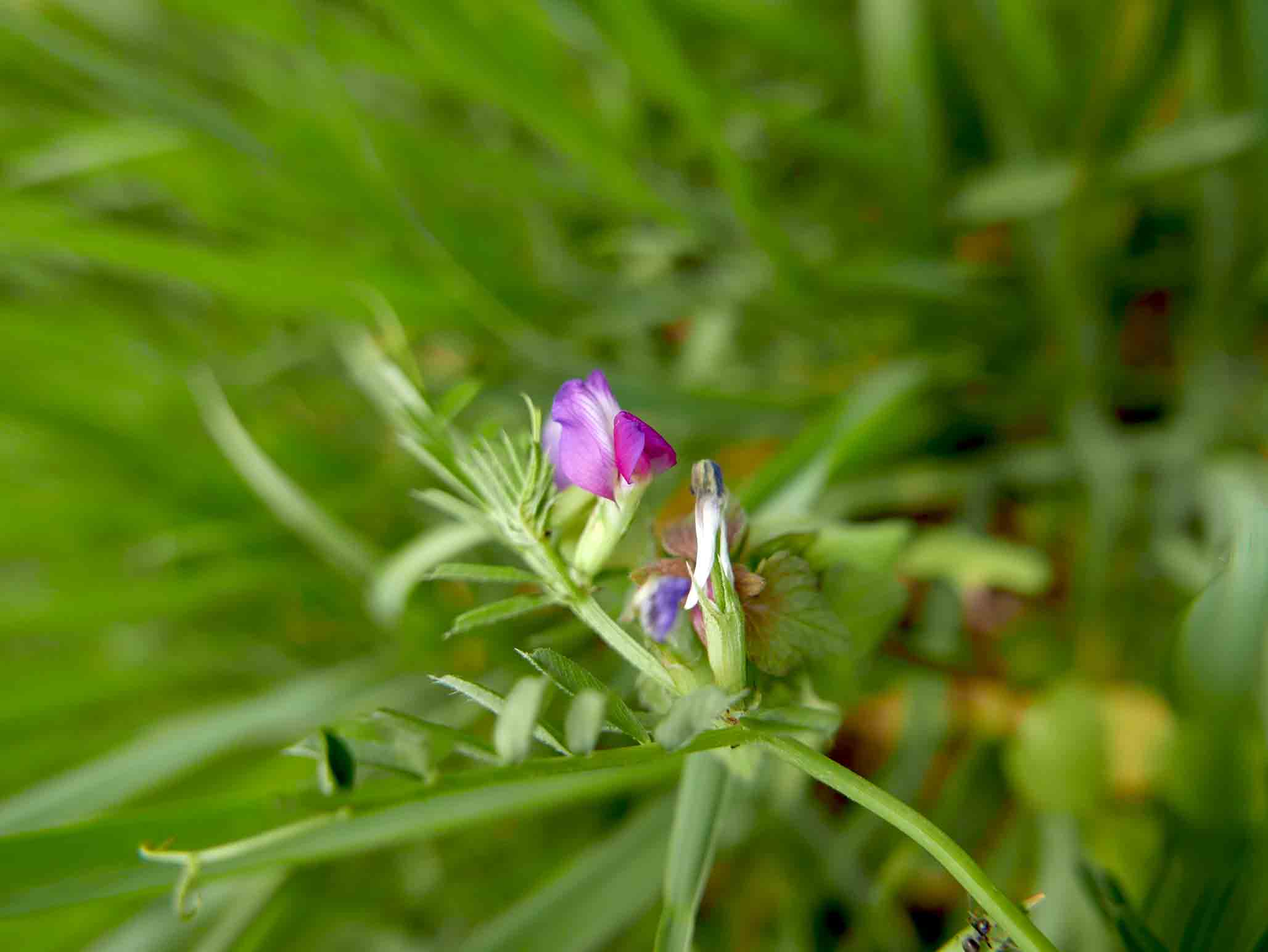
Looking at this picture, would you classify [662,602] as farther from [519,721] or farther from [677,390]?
[677,390]

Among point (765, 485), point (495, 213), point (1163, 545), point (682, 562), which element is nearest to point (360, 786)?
point (682, 562)

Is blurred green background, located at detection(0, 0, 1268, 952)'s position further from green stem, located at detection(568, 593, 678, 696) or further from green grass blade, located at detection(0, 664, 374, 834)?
green stem, located at detection(568, 593, 678, 696)

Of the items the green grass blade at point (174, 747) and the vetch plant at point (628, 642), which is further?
the green grass blade at point (174, 747)

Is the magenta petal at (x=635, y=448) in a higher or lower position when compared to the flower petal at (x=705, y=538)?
higher

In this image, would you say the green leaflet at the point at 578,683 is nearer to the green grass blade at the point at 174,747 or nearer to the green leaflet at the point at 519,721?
the green leaflet at the point at 519,721

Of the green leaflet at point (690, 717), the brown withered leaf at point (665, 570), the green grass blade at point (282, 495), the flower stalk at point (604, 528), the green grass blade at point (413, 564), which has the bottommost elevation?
the green leaflet at point (690, 717)

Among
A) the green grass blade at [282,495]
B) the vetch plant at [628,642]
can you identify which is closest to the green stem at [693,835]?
the vetch plant at [628,642]

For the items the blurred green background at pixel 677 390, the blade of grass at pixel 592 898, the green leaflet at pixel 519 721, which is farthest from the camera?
the blurred green background at pixel 677 390
